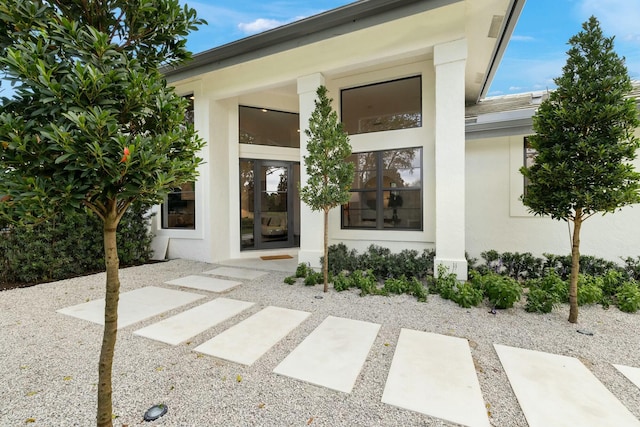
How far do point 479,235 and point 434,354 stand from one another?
4582mm

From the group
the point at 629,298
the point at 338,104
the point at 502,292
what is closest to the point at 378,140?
the point at 338,104

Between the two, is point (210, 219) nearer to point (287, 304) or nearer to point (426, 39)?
point (287, 304)

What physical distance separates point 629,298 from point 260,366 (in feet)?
15.7

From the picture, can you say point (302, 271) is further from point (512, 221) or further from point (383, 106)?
point (512, 221)

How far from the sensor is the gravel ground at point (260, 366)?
1.94m

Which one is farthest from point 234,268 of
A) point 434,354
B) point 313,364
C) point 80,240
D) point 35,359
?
point 434,354

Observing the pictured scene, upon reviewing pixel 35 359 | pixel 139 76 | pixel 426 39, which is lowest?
pixel 35 359

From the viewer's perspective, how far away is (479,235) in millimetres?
6438

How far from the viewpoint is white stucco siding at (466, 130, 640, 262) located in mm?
5426

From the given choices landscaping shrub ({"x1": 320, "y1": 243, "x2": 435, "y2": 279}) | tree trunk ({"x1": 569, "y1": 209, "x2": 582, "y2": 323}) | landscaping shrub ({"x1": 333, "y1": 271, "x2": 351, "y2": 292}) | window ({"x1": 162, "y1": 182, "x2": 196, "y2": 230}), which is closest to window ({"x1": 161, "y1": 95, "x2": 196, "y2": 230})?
window ({"x1": 162, "y1": 182, "x2": 196, "y2": 230})

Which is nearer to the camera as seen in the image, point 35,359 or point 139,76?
point 139,76

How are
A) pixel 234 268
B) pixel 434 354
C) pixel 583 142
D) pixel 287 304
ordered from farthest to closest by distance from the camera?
1. pixel 234 268
2. pixel 287 304
3. pixel 583 142
4. pixel 434 354

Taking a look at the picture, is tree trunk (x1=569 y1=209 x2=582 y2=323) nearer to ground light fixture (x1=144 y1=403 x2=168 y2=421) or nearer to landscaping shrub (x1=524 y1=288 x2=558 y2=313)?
landscaping shrub (x1=524 y1=288 x2=558 y2=313)

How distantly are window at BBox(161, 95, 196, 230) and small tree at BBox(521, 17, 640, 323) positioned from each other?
23.5 ft
